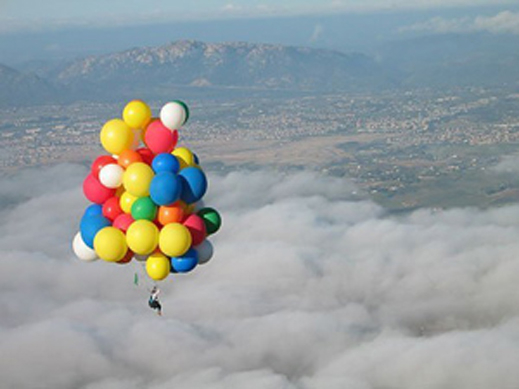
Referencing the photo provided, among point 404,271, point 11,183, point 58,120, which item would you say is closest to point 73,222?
point 11,183

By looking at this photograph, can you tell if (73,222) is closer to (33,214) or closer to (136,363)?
(33,214)

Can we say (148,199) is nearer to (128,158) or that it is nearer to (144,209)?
(144,209)

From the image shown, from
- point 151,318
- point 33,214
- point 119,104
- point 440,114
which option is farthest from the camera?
point 119,104

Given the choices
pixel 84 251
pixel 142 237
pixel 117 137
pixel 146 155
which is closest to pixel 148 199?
pixel 142 237

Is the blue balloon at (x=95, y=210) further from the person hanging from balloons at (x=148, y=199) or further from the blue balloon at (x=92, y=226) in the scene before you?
the blue balloon at (x=92, y=226)

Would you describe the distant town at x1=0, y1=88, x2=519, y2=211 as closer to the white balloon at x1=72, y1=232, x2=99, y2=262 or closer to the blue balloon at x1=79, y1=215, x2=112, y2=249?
the white balloon at x1=72, y1=232, x2=99, y2=262

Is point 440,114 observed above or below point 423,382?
above

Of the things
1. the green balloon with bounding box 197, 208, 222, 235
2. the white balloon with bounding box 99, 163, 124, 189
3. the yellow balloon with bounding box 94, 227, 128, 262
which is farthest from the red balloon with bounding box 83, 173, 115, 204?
the green balloon with bounding box 197, 208, 222, 235
